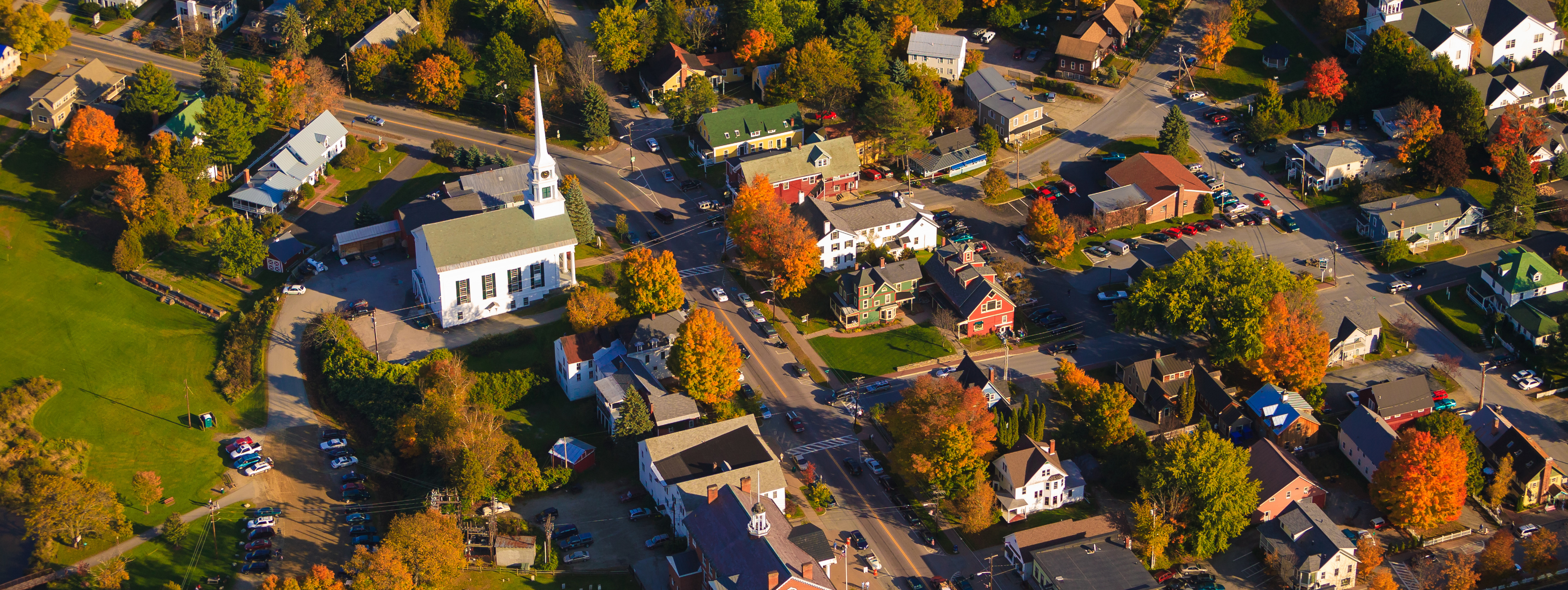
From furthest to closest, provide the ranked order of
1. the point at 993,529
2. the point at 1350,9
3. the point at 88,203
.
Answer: the point at 1350,9
the point at 88,203
the point at 993,529

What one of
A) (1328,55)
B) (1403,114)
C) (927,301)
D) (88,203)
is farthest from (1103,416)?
(88,203)

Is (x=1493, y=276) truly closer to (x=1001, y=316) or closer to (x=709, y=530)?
(x=1001, y=316)

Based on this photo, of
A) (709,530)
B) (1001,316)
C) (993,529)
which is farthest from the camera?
(1001,316)

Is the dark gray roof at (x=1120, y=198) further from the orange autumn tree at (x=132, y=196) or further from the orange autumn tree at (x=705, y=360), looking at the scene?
the orange autumn tree at (x=132, y=196)

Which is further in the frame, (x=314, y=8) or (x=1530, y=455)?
(x=314, y=8)

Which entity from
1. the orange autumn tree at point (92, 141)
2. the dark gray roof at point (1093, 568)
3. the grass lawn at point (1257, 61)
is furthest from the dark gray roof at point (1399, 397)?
the orange autumn tree at point (92, 141)

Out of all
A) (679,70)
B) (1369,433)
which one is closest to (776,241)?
(679,70)
